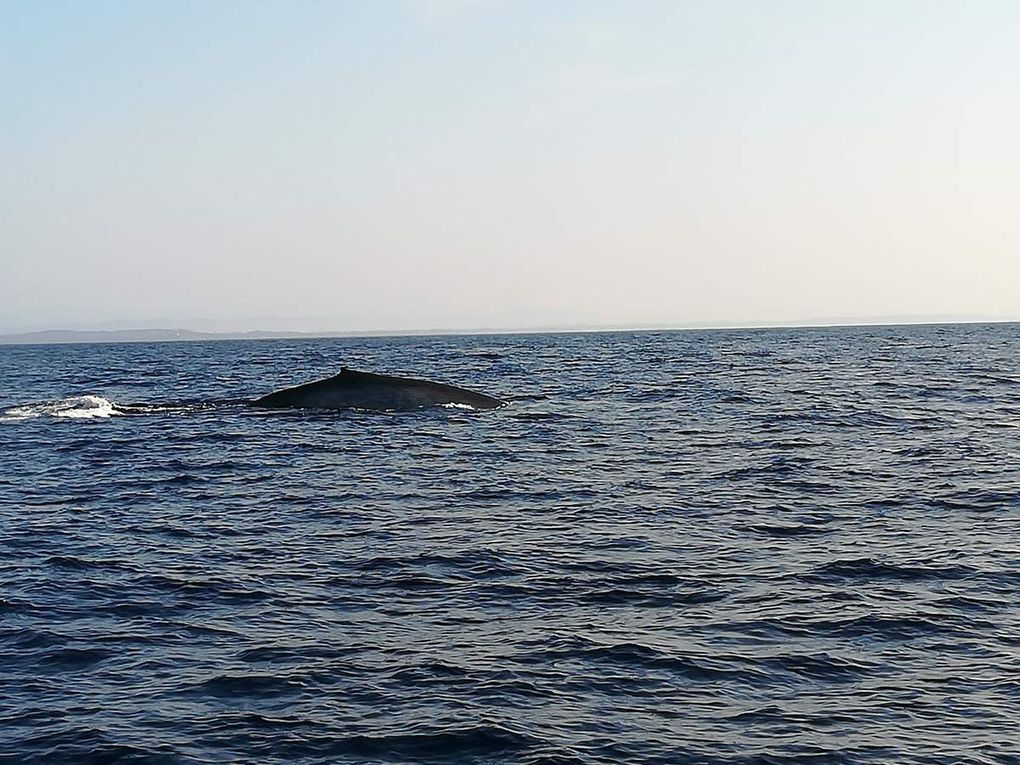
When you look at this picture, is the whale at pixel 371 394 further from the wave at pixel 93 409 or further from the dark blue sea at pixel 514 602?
the dark blue sea at pixel 514 602

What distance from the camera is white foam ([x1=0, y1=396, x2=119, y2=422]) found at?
37.7 m

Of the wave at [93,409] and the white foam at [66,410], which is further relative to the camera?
the wave at [93,409]

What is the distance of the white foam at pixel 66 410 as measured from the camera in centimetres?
3766

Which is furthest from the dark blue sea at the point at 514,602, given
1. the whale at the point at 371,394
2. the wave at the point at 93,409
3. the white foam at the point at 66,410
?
the wave at the point at 93,409

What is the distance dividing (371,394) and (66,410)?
36.0 feet

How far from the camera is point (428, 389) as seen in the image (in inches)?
1475

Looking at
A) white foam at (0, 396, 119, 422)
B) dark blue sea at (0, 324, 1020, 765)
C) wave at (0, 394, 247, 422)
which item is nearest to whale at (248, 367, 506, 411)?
wave at (0, 394, 247, 422)

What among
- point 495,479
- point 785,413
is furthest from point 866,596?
point 785,413

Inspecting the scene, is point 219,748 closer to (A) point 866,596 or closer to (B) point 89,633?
(B) point 89,633

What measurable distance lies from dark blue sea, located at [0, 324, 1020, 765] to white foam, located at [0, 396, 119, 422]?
10.4m

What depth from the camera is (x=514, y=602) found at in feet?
41.7

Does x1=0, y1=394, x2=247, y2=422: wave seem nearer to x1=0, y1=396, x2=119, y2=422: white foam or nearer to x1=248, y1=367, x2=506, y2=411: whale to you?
x1=0, y1=396, x2=119, y2=422: white foam

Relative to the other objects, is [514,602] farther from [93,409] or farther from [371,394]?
[93,409]

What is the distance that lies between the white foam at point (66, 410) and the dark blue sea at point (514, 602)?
1040cm
